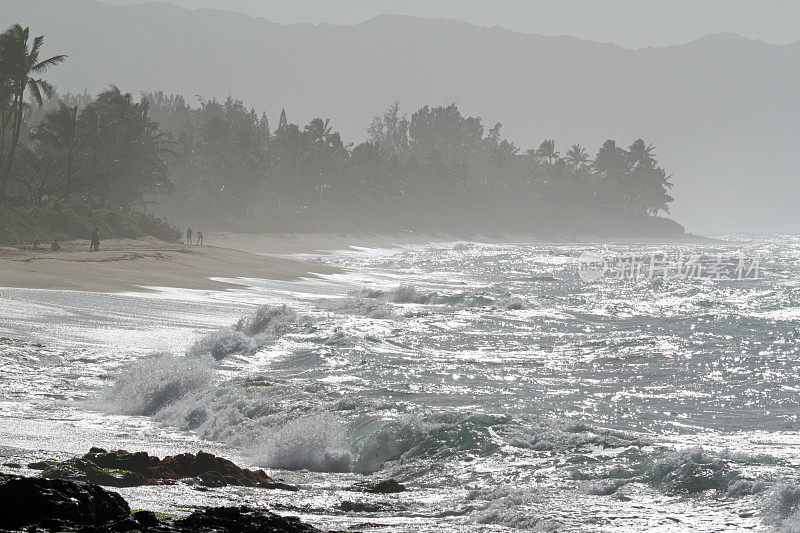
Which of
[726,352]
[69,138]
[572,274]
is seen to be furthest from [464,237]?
[726,352]

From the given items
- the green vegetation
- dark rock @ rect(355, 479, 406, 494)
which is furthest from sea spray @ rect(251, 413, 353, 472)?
the green vegetation

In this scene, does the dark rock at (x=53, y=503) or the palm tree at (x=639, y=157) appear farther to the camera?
the palm tree at (x=639, y=157)

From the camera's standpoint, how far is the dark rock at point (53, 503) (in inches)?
205

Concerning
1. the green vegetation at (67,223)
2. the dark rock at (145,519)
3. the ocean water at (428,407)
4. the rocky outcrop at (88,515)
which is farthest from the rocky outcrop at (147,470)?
the green vegetation at (67,223)

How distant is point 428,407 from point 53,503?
690 centimetres

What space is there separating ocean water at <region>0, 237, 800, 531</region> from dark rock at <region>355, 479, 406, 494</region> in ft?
0.54

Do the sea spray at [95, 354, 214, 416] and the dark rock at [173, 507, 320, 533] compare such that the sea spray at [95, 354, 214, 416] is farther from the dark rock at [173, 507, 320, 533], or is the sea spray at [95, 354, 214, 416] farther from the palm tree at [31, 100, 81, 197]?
the palm tree at [31, 100, 81, 197]

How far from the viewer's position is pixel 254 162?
275 feet

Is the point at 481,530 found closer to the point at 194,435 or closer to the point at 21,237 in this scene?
the point at 194,435

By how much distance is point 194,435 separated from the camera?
10.3m

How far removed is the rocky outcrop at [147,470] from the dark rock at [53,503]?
5.96 feet

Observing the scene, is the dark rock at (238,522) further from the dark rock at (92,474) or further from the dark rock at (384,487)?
the dark rock at (384,487)

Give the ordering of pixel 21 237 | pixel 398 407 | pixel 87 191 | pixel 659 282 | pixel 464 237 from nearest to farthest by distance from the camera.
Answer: pixel 398 407 → pixel 21 237 → pixel 659 282 → pixel 87 191 → pixel 464 237

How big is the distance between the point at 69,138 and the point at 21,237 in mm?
10691
